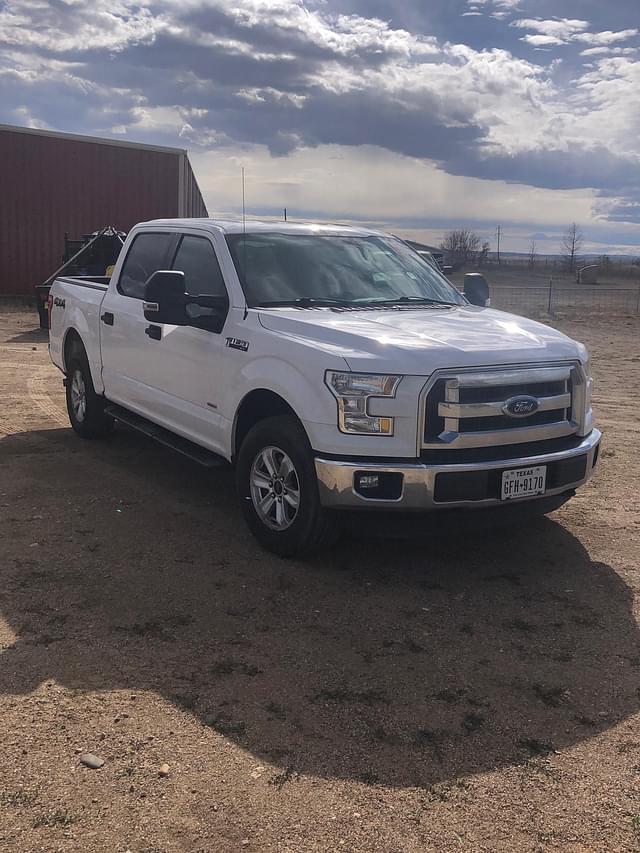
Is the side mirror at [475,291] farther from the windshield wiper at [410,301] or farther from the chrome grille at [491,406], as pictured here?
the chrome grille at [491,406]

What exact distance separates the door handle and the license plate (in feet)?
9.24

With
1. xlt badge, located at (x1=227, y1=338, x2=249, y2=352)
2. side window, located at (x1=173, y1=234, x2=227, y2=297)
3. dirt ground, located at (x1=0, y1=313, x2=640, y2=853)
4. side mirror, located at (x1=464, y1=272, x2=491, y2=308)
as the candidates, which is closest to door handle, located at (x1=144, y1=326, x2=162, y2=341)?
side window, located at (x1=173, y1=234, x2=227, y2=297)

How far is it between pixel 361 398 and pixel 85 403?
4224 millimetres

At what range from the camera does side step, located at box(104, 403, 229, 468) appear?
5.41 m

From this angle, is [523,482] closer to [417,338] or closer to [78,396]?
[417,338]

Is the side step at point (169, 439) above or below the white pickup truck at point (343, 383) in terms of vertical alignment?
below

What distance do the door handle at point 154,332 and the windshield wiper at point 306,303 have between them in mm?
1097

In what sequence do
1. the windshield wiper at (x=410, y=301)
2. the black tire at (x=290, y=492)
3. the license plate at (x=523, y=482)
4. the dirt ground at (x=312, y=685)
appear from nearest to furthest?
the dirt ground at (x=312, y=685), the license plate at (x=523, y=482), the black tire at (x=290, y=492), the windshield wiper at (x=410, y=301)

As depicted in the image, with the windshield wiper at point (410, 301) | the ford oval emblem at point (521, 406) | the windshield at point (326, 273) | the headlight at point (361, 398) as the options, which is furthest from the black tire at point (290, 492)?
the windshield wiper at point (410, 301)

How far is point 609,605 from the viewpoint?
4.26 m

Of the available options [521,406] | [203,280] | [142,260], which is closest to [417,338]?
[521,406]

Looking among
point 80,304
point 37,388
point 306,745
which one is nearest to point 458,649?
point 306,745

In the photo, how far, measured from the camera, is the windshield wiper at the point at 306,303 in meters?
5.08

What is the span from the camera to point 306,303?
512cm
